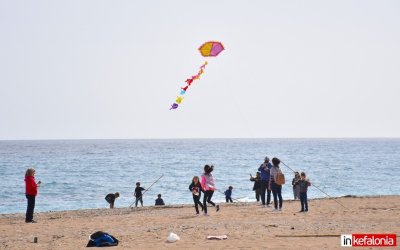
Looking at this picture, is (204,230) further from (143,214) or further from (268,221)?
(143,214)

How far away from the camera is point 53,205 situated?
42.8 meters

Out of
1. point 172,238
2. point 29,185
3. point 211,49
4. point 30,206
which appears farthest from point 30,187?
point 211,49

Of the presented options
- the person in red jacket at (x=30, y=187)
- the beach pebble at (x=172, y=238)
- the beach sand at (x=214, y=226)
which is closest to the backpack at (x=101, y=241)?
the beach sand at (x=214, y=226)

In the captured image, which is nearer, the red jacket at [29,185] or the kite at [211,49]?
the red jacket at [29,185]

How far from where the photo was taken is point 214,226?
670 inches

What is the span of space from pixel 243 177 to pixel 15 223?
53390mm

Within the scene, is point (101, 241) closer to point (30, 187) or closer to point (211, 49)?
point (30, 187)

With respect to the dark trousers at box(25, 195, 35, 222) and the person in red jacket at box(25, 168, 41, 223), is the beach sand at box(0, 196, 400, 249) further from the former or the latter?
the person in red jacket at box(25, 168, 41, 223)

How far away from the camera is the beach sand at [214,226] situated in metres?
14.1

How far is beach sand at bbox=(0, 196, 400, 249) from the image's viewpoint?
556 inches

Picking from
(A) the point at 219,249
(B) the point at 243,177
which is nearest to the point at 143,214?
(A) the point at 219,249

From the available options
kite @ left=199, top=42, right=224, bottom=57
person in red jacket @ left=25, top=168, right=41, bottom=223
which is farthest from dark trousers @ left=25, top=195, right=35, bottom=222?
kite @ left=199, top=42, right=224, bottom=57

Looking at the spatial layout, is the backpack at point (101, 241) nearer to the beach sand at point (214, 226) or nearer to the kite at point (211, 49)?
the beach sand at point (214, 226)

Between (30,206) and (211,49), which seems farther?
(211,49)
